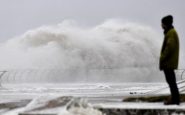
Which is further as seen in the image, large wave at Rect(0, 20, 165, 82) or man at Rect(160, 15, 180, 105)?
large wave at Rect(0, 20, 165, 82)

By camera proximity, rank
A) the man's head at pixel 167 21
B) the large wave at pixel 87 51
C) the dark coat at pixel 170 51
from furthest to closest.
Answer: the large wave at pixel 87 51 < the man's head at pixel 167 21 < the dark coat at pixel 170 51

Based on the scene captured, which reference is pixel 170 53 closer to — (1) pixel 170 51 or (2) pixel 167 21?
(1) pixel 170 51

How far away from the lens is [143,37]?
5384cm

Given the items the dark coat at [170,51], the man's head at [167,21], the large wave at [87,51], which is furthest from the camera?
the large wave at [87,51]

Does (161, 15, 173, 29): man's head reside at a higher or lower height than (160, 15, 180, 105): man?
higher

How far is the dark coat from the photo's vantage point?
852 cm

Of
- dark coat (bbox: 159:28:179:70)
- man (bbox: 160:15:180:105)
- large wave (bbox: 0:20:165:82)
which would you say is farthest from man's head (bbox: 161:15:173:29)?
large wave (bbox: 0:20:165:82)

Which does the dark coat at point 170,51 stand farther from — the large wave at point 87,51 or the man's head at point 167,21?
the large wave at point 87,51

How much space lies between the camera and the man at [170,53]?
28.0 feet

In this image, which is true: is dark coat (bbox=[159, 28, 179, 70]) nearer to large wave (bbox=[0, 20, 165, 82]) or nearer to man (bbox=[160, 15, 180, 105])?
man (bbox=[160, 15, 180, 105])

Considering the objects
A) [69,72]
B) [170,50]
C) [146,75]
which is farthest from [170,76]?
[146,75]

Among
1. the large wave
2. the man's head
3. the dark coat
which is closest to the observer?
the dark coat

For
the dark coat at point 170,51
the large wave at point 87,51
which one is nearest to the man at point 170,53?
the dark coat at point 170,51

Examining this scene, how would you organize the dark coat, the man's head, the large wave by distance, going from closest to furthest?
the dark coat → the man's head → the large wave
